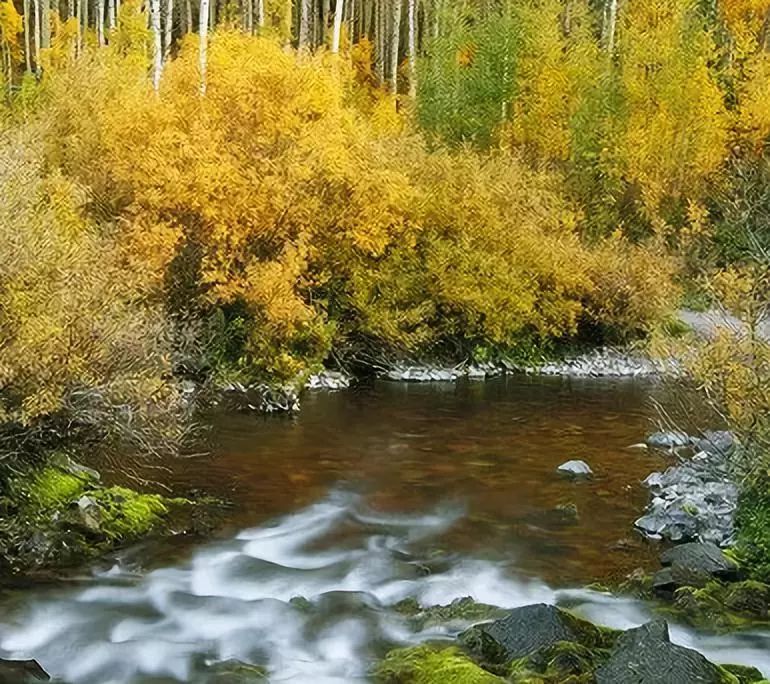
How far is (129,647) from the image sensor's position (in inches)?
368

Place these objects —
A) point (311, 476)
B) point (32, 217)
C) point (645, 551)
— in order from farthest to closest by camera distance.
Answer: point (311, 476), point (645, 551), point (32, 217)

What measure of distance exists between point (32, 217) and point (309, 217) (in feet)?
41.7

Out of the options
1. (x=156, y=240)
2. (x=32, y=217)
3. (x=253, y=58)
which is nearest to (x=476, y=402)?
(x=156, y=240)

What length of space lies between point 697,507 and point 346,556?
4.79m

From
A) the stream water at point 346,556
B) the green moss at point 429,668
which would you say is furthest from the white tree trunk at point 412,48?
the green moss at point 429,668

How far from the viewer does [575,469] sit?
16.1 m

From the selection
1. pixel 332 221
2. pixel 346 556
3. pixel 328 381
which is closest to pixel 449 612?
pixel 346 556

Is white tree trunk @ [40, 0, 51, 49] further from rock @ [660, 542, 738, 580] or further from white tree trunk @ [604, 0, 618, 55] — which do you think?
rock @ [660, 542, 738, 580]

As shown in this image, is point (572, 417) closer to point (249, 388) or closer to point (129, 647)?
point (249, 388)

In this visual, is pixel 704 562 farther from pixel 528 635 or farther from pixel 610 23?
pixel 610 23

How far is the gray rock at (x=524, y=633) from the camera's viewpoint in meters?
8.93

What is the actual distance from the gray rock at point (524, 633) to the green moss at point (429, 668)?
260 mm

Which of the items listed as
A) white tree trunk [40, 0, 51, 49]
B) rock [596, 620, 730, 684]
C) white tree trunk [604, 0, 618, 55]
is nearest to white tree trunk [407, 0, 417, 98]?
white tree trunk [604, 0, 618, 55]

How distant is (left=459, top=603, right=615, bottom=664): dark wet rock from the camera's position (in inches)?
352
